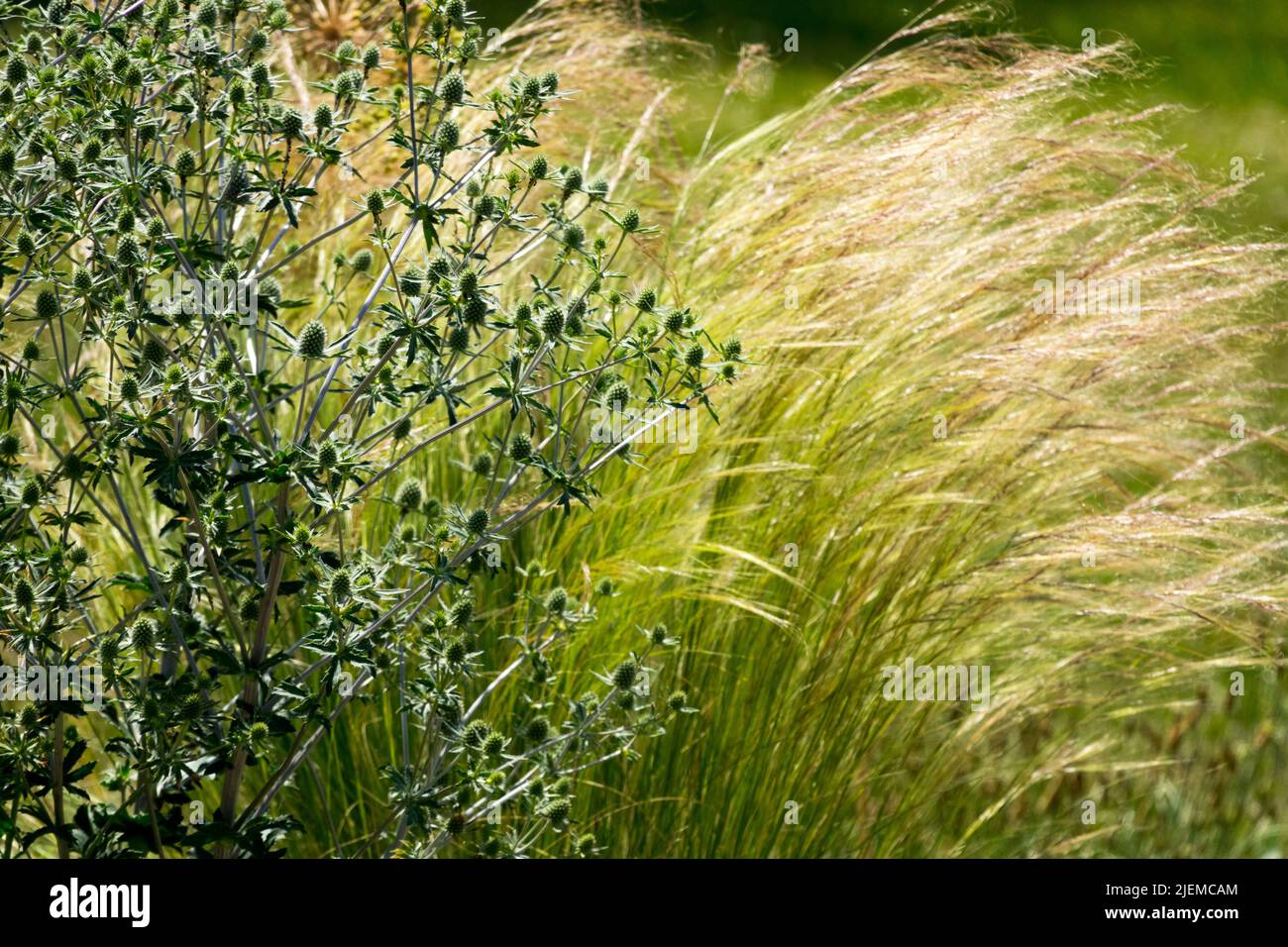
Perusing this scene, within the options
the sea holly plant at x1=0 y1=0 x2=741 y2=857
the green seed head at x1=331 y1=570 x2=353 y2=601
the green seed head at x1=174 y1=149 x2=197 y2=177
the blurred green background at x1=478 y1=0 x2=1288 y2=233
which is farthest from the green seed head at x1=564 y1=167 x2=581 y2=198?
the blurred green background at x1=478 y1=0 x2=1288 y2=233

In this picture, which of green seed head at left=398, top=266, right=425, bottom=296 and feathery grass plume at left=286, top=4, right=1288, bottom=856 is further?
feathery grass plume at left=286, top=4, right=1288, bottom=856

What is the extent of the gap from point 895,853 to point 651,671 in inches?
25.4

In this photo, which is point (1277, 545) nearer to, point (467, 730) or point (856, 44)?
point (467, 730)

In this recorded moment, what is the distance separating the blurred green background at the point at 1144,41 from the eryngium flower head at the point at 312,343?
5.84 meters

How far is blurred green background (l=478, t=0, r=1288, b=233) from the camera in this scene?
7906 millimetres

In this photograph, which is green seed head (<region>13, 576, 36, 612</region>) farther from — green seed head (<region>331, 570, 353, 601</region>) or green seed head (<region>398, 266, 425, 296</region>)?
green seed head (<region>398, 266, 425, 296</region>)

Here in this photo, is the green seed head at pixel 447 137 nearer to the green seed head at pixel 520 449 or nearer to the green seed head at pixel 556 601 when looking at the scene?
the green seed head at pixel 520 449

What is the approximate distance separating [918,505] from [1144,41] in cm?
730

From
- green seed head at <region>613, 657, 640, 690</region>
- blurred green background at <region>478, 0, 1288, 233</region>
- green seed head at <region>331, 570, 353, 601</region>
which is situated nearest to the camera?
green seed head at <region>331, 570, 353, 601</region>

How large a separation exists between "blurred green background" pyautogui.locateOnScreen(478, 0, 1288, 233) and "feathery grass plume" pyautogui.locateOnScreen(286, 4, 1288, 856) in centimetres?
453

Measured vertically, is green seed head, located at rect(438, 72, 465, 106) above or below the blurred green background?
above

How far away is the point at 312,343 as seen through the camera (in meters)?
1.98

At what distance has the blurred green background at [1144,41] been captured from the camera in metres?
7.91
